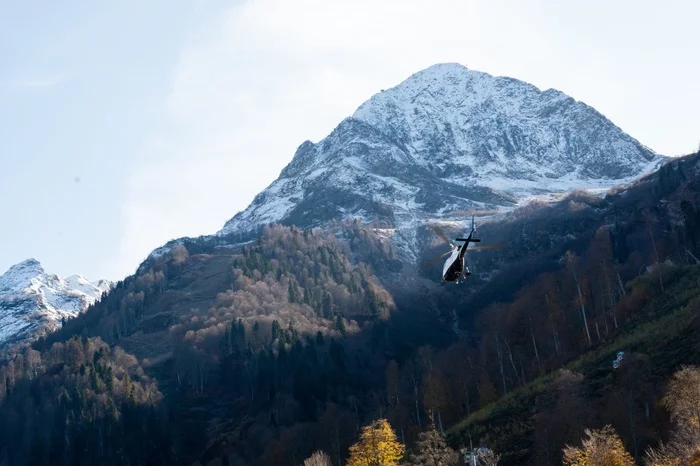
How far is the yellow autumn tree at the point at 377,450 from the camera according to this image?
7638 centimetres

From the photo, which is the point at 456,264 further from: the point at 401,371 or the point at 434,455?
the point at 401,371

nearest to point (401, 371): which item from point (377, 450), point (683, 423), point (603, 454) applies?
point (377, 450)

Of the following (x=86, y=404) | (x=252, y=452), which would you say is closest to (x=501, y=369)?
(x=252, y=452)

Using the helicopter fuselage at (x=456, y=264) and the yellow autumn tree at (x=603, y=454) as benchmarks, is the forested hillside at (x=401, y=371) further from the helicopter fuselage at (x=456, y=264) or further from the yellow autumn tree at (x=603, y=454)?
the helicopter fuselage at (x=456, y=264)

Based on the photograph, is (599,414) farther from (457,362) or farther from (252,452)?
(252,452)

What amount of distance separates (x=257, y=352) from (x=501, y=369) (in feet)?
236

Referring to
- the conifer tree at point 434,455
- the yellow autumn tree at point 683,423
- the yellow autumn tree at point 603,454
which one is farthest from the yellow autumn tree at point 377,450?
the yellow autumn tree at point 683,423

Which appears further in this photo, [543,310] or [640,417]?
[543,310]

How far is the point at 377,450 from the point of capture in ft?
252

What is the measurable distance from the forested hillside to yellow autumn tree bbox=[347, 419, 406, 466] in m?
8.00

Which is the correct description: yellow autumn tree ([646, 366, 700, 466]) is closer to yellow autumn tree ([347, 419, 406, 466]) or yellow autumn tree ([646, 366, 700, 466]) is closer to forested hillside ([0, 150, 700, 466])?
forested hillside ([0, 150, 700, 466])

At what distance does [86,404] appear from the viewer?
504 feet

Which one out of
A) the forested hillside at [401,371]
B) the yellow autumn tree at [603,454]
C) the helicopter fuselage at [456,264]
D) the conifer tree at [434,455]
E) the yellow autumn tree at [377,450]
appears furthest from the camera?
the forested hillside at [401,371]

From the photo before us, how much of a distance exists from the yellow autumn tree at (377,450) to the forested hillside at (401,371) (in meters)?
8.00
